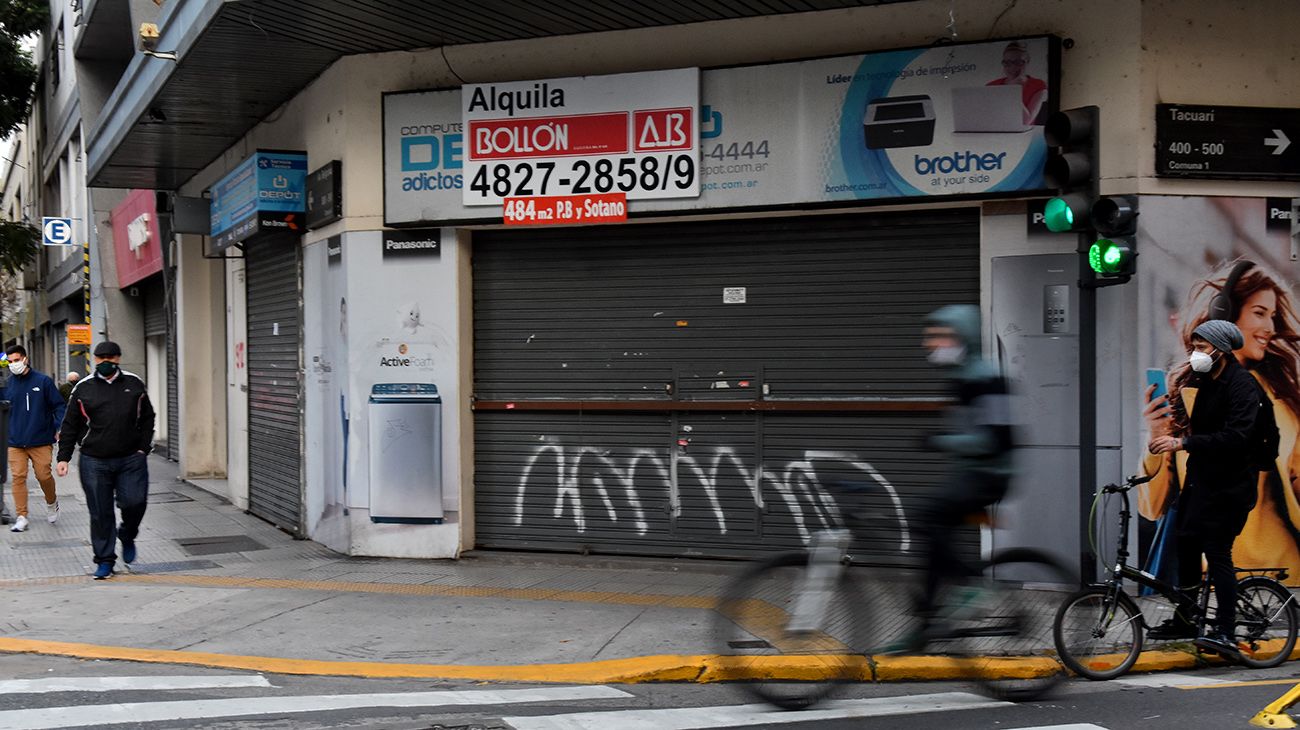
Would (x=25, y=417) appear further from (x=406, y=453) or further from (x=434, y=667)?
(x=434, y=667)

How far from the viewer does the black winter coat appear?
6.83m

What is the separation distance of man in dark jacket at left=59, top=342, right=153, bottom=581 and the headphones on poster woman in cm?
867

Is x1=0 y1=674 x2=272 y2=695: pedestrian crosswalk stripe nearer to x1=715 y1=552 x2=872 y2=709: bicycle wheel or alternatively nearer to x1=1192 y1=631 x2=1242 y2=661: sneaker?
x1=715 y1=552 x2=872 y2=709: bicycle wheel

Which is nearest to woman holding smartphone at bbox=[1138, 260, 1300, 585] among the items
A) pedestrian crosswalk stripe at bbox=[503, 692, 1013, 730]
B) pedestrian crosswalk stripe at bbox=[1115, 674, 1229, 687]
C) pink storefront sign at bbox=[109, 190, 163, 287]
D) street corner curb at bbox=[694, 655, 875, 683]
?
pedestrian crosswalk stripe at bbox=[1115, 674, 1229, 687]

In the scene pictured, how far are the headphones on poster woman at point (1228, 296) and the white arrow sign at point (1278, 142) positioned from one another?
879mm

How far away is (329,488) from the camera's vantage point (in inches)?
456

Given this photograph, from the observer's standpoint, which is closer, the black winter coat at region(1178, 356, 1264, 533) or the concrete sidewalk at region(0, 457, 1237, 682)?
the black winter coat at region(1178, 356, 1264, 533)

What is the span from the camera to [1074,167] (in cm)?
778

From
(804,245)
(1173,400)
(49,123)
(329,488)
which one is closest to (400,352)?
(329,488)

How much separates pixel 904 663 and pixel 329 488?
6752mm

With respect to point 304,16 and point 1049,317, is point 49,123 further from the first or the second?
point 1049,317

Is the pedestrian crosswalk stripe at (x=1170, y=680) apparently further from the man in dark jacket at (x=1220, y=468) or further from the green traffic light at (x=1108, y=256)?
the green traffic light at (x=1108, y=256)

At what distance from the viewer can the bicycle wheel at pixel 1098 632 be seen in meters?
6.37

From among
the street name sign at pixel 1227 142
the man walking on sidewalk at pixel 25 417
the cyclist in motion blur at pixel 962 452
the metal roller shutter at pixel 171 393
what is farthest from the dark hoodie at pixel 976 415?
the metal roller shutter at pixel 171 393
